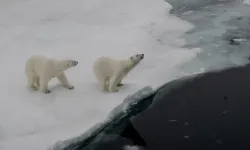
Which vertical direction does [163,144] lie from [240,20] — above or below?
below

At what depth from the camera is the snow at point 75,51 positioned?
4.71 meters

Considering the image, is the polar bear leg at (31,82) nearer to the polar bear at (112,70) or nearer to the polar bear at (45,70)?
the polar bear at (45,70)

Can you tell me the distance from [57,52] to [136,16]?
225 centimetres

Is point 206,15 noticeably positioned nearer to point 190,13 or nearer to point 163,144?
point 190,13

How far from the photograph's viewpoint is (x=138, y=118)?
486 cm

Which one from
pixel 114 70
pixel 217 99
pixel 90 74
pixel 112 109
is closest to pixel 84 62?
pixel 90 74

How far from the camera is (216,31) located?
7.45 m

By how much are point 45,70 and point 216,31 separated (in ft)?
11.2

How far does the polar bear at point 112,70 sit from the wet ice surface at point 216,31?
1013 mm

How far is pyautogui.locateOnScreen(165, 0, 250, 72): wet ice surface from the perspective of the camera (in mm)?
6251


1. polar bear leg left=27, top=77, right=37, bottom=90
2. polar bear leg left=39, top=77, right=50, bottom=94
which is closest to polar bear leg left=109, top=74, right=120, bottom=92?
polar bear leg left=39, top=77, right=50, bottom=94

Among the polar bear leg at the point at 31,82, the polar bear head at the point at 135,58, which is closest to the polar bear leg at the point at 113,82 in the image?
the polar bear head at the point at 135,58

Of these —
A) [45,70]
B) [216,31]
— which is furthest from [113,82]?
[216,31]

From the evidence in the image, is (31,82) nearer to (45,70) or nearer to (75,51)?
(45,70)
